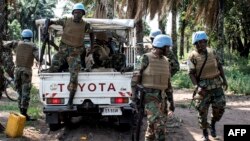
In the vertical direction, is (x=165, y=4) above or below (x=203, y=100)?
above

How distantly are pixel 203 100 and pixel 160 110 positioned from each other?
156cm

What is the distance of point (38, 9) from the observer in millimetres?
84250

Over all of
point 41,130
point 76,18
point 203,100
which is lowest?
point 41,130

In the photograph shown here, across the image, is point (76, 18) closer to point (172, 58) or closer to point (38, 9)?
point (172, 58)

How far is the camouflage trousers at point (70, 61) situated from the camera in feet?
29.2

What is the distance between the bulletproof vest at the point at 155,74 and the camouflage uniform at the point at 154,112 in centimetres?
6

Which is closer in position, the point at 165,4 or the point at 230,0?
the point at 165,4

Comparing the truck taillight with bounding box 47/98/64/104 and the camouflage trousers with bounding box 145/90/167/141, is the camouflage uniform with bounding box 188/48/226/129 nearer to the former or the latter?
the camouflage trousers with bounding box 145/90/167/141

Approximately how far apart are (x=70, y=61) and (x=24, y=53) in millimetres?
1748

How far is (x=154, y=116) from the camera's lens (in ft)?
22.9

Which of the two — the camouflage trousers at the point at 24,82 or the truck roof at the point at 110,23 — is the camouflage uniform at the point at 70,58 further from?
the camouflage trousers at the point at 24,82

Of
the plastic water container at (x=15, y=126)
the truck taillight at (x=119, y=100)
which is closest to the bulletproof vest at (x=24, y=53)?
the plastic water container at (x=15, y=126)

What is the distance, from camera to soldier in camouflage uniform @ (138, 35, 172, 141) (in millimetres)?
7023

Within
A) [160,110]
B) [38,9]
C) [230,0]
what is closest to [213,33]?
[230,0]
